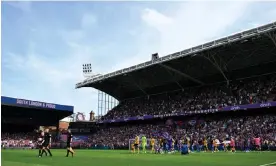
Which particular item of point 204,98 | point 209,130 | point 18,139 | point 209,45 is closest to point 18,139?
point 18,139

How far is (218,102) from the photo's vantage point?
5578cm

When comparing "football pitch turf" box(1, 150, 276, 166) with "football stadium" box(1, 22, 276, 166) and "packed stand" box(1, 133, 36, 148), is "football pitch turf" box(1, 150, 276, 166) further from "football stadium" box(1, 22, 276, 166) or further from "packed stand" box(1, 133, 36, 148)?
"packed stand" box(1, 133, 36, 148)

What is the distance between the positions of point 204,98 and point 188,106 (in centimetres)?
301

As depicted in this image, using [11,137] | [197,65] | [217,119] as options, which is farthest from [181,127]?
[11,137]

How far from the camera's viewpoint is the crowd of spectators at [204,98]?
169 feet

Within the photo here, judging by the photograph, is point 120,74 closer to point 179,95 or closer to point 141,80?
point 141,80

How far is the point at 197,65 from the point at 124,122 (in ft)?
73.5

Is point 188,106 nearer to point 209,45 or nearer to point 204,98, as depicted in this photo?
point 204,98

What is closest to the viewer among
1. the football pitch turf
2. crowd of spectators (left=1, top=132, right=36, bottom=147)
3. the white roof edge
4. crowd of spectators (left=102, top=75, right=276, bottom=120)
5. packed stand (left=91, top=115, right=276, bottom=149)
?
the football pitch turf

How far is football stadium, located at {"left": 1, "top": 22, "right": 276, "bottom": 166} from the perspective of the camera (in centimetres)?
4409

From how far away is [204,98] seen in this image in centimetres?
5931

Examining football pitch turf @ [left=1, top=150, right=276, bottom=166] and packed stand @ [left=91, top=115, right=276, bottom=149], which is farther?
packed stand @ [left=91, top=115, right=276, bottom=149]

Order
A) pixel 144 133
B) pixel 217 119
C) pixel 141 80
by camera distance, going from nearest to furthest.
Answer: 1. pixel 217 119
2. pixel 144 133
3. pixel 141 80

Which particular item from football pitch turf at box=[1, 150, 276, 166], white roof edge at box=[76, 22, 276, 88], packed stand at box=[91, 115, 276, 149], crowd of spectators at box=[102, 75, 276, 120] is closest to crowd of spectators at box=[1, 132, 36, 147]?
packed stand at box=[91, 115, 276, 149]
